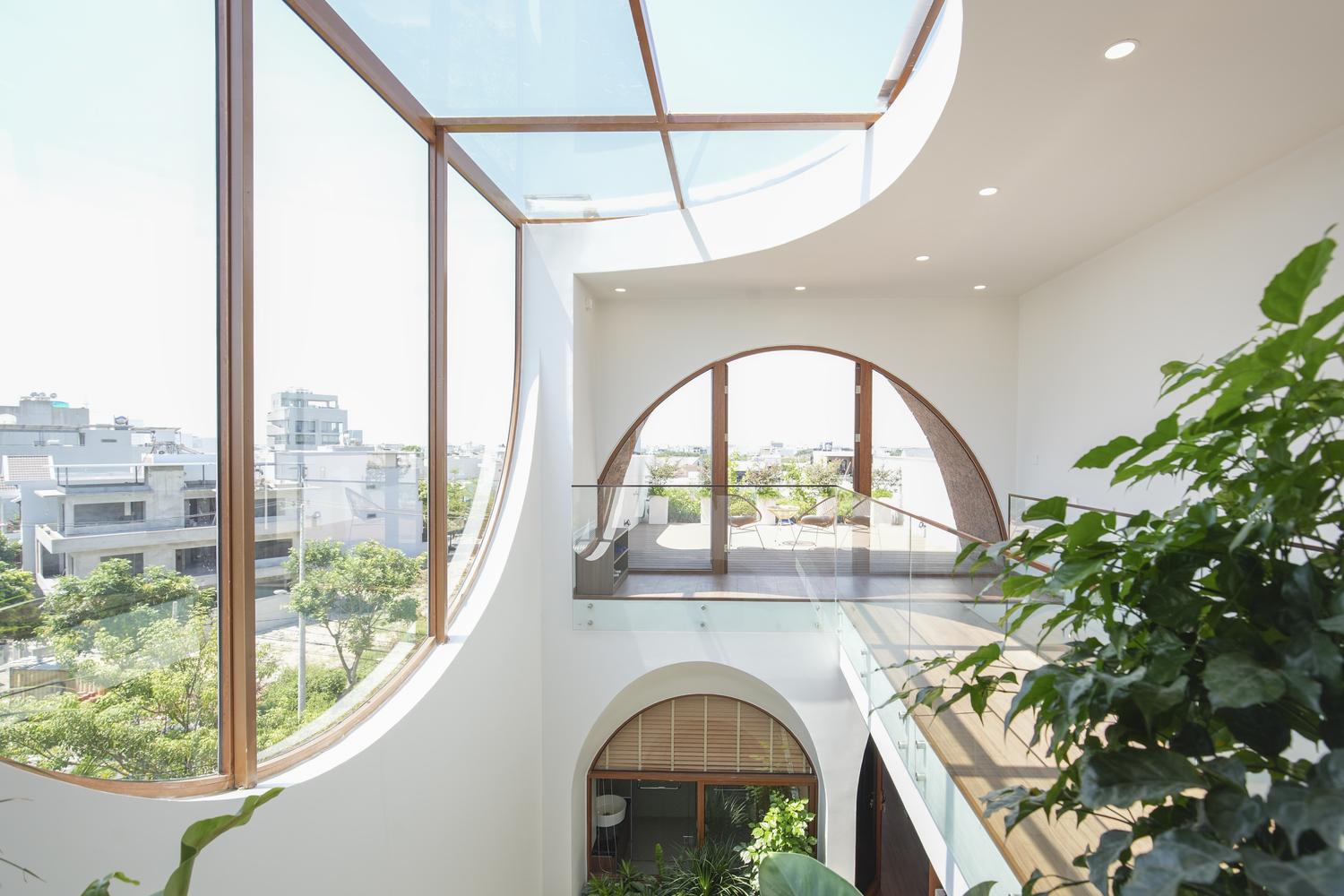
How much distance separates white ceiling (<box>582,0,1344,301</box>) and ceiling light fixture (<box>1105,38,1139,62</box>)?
0.09 ft

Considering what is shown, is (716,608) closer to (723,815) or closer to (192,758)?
(723,815)

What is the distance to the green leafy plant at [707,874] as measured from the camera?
249 inches

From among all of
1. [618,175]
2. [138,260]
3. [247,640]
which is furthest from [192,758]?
[618,175]

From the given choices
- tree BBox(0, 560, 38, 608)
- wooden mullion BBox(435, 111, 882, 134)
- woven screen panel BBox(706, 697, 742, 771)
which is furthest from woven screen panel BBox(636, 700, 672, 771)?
tree BBox(0, 560, 38, 608)

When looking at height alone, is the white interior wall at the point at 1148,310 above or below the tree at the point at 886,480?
above

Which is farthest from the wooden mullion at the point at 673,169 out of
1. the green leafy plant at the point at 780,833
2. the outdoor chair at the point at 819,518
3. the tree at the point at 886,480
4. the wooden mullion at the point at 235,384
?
the green leafy plant at the point at 780,833

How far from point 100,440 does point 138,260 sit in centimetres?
58

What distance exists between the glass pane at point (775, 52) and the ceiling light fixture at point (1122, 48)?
2.87ft

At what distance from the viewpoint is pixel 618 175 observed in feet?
16.8

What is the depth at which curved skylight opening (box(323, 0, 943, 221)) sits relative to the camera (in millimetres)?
3193

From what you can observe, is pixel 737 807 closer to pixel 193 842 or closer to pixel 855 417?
pixel 855 417

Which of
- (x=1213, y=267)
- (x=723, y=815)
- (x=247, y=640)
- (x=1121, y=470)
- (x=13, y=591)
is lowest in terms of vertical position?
(x=723, y=815)

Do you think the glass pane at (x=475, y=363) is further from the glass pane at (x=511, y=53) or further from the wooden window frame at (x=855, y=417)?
the wooden window frame at (x=855, y=417)

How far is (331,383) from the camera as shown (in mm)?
3184
